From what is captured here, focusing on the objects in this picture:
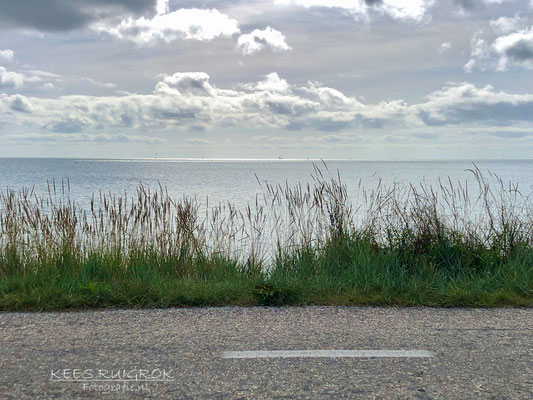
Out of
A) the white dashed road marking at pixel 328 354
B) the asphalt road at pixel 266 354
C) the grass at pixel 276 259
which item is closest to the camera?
the asphalt road at pixel 266 354

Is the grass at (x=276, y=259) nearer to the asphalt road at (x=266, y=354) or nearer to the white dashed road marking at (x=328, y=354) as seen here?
the asphalt road at (x=266, y=354)

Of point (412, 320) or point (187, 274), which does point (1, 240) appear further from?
point (412, 320)

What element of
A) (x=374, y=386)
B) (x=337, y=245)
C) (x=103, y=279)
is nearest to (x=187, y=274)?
(x=103, y=279)

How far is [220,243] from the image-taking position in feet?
26.7

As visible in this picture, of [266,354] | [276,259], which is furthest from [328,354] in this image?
[276,259]

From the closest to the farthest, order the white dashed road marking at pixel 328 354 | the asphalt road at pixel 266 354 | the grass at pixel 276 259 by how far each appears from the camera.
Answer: the asphalt road at pixel 266 354 < the white dashed road marking at pixel 328 354 < the grass at pixel 276 259

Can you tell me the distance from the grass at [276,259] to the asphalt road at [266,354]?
1.29 ft

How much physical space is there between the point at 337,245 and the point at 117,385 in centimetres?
443

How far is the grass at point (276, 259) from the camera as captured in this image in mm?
5508

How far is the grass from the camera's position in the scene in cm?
551

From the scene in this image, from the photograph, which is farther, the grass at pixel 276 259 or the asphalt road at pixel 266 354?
the grass at pixel 276 259

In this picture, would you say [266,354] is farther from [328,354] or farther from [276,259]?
[276,259]

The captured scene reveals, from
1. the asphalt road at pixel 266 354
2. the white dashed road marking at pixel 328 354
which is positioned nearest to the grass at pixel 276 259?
the asphalt road at pixel 266 354

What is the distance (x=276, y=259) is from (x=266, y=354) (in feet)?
10.9
